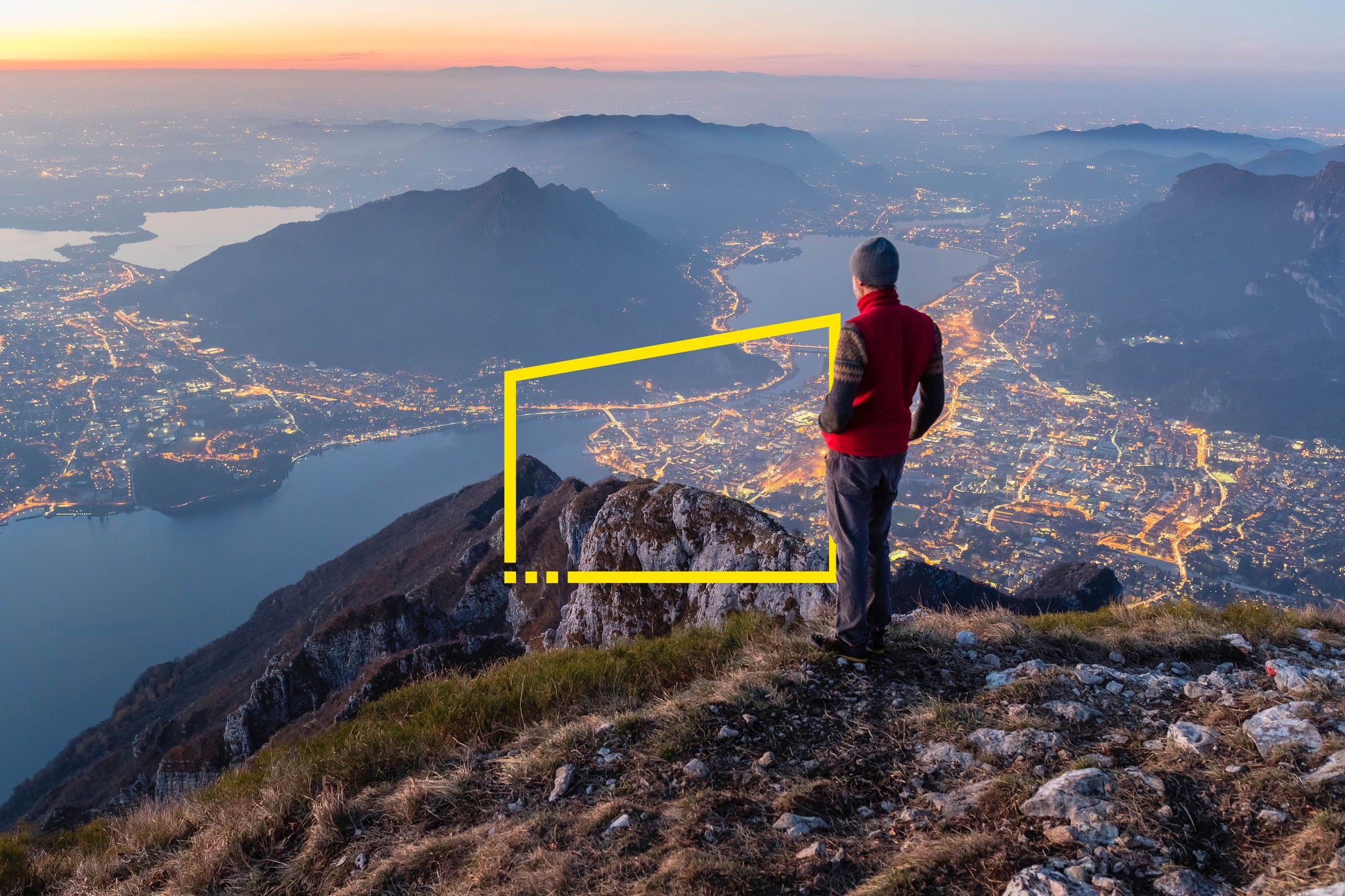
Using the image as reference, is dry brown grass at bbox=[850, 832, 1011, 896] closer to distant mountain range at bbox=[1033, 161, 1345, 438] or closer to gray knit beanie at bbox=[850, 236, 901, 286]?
gray knit beanie at bbox=[850, 236, 901, 286]

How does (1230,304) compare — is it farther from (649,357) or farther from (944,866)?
(944,866)

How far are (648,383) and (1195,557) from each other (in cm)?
10572

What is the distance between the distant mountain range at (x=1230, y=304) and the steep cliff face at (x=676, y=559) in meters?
116

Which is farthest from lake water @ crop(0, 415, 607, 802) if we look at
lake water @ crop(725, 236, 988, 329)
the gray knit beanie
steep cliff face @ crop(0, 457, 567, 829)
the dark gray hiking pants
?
the gray knit beanie

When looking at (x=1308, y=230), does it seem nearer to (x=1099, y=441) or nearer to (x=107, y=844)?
(x=1099, y=441)

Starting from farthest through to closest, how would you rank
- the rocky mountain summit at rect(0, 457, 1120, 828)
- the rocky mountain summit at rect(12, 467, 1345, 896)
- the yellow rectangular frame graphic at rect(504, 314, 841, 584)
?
the rocky mountain summit at rect(0, 457, 1120, 828), the yellow rectangular frame graphic at rect(504, 314, 841, 584), the rocky mountain summit at rect(12, 467, 1345, 896)

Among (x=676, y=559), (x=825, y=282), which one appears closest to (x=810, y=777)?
(x=676, y=559)

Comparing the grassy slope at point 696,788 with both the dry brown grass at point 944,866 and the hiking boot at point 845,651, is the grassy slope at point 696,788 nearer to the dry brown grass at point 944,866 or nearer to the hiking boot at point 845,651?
the dry brown grass at point 944,866

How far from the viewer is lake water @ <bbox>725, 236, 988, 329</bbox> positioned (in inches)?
5546

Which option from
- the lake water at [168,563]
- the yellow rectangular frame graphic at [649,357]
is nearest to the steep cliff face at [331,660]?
the yellow rectangular frame graphic at [649,357]

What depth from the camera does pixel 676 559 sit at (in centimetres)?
2314

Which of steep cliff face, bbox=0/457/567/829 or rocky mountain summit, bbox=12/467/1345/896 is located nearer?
rocky mountain summit, bbox=12/467/1345/896

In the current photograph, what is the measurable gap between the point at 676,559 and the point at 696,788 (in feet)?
62.2

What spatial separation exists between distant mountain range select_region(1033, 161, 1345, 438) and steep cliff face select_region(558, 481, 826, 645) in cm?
11627
